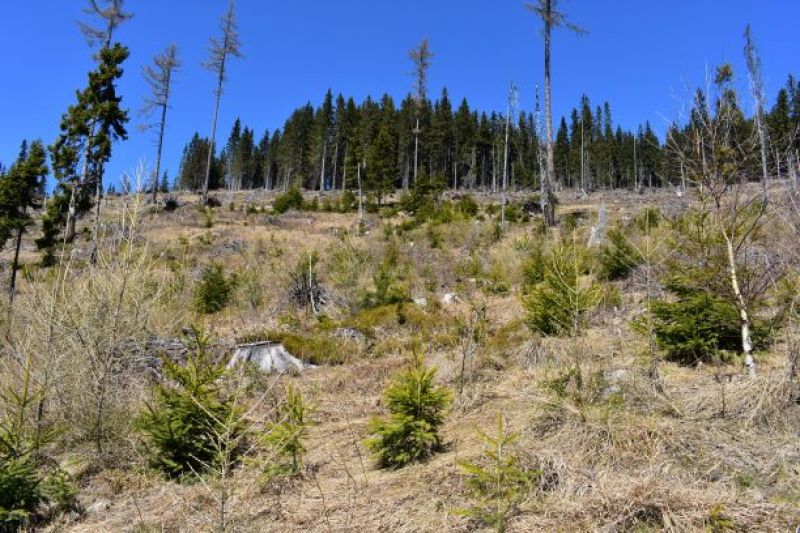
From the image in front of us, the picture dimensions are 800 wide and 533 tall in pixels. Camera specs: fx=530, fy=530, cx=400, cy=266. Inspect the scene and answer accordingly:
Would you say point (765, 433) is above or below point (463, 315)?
below

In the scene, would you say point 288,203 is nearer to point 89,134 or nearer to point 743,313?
point 89,134

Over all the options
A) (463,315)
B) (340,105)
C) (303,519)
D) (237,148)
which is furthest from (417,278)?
(237,148)

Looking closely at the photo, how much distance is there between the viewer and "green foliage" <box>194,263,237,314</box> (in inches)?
519

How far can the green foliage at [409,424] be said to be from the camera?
16.2ft

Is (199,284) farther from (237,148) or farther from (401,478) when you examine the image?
(237,148)

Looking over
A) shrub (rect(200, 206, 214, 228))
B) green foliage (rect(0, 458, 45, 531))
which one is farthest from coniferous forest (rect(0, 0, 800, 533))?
shrub (rect(200, 206, 214, 228))

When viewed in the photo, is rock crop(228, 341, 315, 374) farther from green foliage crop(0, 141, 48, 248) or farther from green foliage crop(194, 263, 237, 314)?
green foliage crop(0, 141, 48, 248)

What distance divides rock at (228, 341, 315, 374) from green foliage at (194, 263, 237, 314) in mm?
4215

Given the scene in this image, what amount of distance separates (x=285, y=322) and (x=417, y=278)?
4539 millimetres

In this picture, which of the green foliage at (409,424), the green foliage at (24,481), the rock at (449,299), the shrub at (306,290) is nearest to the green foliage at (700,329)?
the green foliage at (409,424)

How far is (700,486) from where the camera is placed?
3.43 m

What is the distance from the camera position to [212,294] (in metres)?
13.5

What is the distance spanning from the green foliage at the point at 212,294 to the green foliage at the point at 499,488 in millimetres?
10584

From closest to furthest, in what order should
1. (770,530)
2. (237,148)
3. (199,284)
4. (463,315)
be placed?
(770,530) → (463,315) → (199,284) → (237,148)
